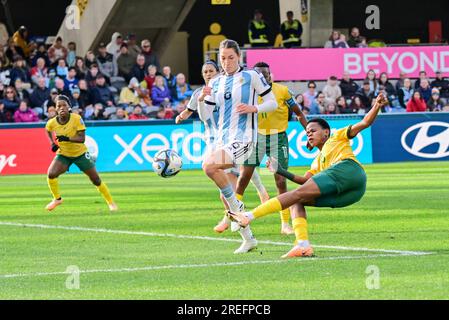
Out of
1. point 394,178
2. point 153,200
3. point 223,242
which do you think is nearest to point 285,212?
point 223,242

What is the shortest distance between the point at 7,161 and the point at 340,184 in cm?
1957

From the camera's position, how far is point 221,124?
1395 cm

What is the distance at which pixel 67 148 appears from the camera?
2080 cm

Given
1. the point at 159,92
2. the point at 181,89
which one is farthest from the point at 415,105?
the point at 159,92

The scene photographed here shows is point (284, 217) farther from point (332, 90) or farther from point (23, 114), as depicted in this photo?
point (332, 90)

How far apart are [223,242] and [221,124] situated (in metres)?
1.58

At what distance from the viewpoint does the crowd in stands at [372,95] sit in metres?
33.8

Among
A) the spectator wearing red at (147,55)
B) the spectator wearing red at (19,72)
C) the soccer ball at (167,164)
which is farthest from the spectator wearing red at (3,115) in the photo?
the soccer ball at (167,164)

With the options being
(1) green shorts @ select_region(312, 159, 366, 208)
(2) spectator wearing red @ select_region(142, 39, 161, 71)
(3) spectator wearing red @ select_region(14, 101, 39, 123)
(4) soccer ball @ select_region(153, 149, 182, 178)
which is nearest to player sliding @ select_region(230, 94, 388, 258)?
(1) green shorts @ select_region(312, 159, 366, 208)

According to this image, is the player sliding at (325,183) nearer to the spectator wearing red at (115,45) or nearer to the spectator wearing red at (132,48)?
the spectator wearing red at (132,48)

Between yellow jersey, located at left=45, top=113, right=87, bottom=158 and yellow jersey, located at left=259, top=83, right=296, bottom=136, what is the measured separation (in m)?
5.01

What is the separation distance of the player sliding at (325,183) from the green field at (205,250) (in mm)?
462

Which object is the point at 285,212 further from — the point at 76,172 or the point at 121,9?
the point at 121,9

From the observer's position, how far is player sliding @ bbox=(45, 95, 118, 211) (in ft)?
67.5
